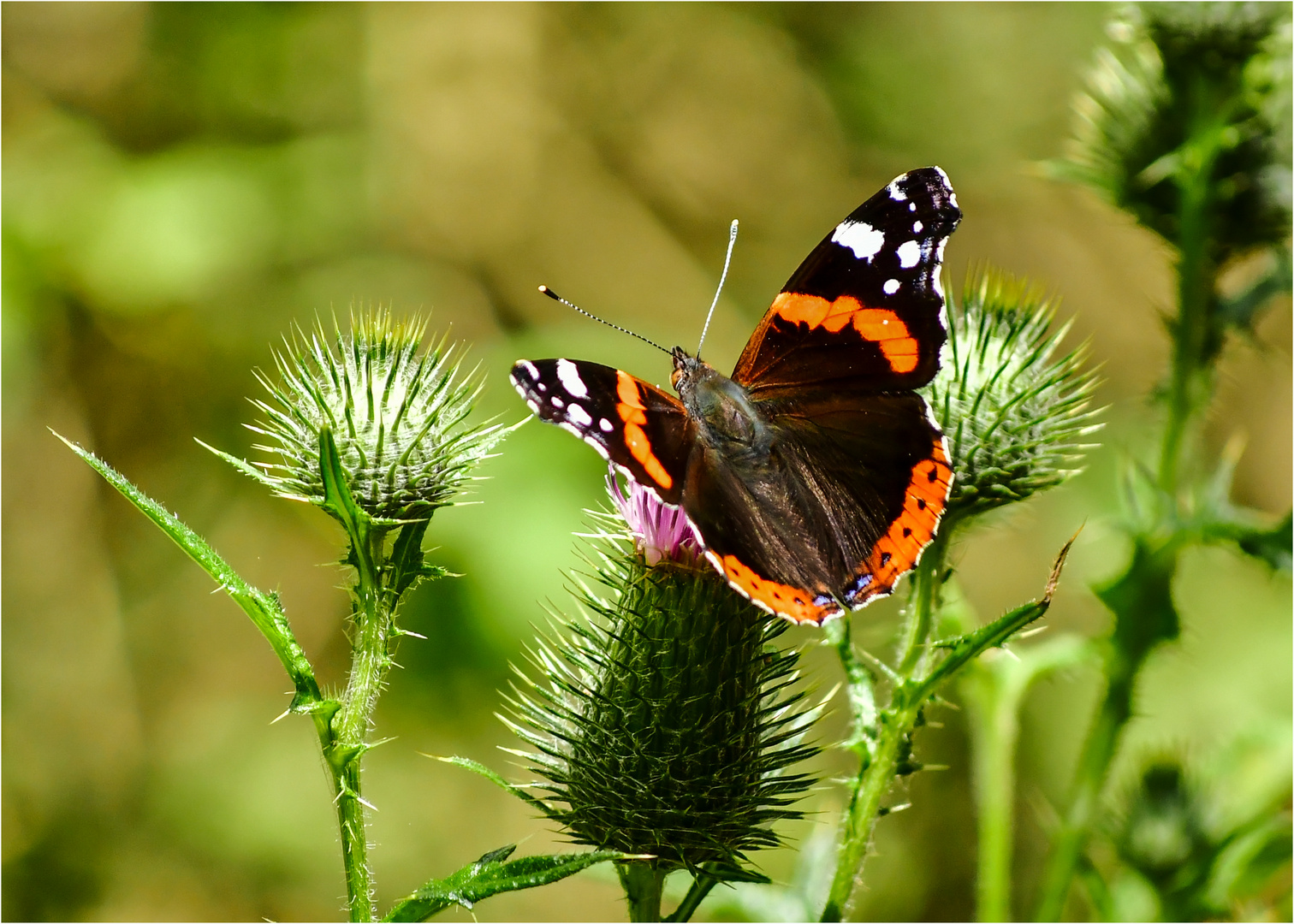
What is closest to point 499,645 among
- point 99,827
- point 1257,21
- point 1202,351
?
point 99,827

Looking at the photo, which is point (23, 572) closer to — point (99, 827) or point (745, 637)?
point (99, 827)

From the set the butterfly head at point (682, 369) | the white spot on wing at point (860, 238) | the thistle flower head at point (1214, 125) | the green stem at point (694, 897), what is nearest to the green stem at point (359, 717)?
the green stem at point (694, 897)

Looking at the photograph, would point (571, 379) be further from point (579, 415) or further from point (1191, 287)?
point (1191, 287)

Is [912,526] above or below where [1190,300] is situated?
below

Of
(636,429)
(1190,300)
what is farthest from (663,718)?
(1190,300)

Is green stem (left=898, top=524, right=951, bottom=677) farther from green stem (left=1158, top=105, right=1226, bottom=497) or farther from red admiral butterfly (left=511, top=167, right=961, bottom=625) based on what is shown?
green stem (left=1158, top=105, right=1226, bottom=497)

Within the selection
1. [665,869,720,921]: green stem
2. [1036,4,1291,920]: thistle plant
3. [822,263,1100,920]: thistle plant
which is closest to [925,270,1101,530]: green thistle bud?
[822,263,1100,920]: thistle plant
